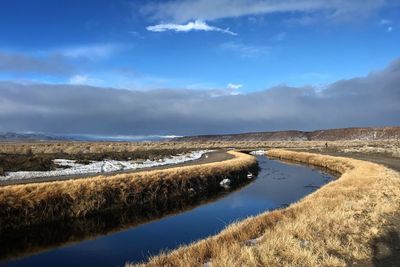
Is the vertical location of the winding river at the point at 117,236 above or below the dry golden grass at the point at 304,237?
below

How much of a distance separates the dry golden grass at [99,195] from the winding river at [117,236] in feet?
2.84

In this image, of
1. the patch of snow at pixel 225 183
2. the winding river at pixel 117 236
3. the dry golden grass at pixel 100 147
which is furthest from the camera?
the dry golden grass at pixel 100 147

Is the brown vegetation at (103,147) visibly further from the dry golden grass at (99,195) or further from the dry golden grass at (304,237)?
the dry golden grass at (304,237)

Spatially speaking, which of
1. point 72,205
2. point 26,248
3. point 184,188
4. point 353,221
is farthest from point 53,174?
point 353,221

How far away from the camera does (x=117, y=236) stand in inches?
645

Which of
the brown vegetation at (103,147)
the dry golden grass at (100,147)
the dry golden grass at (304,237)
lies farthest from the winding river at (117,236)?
the dry golden grass at (100,147)

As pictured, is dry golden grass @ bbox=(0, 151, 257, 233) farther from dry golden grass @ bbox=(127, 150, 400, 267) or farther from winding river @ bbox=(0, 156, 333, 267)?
dry golden grass @ bbox=(127, 150, 400, 267)

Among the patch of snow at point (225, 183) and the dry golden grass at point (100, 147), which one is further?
the dry golden grass at point (100, 147)

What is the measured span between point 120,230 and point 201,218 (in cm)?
432

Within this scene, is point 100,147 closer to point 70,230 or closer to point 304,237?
point 70,230

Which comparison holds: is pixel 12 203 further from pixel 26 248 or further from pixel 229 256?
pixel 229 256

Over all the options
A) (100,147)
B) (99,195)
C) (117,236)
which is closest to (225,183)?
(99,195)

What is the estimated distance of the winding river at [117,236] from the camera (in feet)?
44.6

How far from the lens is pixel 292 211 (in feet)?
52.8
